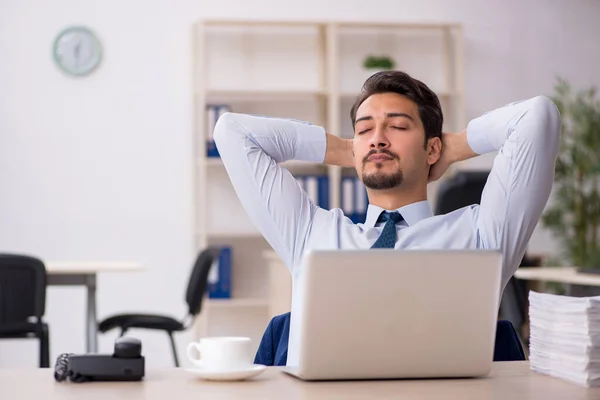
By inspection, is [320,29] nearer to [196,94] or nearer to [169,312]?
[196,94]

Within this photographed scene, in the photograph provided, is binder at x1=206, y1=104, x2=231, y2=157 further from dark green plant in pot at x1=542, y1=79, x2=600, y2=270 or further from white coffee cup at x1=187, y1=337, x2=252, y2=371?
white coffee cup at x1=187, y1=337, x2=252, y2=371

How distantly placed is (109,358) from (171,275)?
4635 millimetres

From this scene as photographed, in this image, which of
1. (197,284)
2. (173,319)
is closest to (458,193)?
(197,284)

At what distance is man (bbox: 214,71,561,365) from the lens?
6.22 feet

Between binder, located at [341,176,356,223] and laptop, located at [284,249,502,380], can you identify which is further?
binder, located at [341,176,356,223]

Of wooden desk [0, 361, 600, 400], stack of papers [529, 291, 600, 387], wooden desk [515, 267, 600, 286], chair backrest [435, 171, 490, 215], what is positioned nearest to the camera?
wooden desk [0, 361, 600, 400]

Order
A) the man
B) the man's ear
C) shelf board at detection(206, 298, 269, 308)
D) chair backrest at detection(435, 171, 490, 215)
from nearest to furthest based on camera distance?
the man < the man's ear < chair backrest at detection(435, 171, 490, 215) < shelf board at detection(206, 298, 269, 308)

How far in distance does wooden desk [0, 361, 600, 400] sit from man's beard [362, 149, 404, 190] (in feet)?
2.33

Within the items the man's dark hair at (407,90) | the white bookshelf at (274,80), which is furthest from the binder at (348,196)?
the man's dark hair at (407,90)

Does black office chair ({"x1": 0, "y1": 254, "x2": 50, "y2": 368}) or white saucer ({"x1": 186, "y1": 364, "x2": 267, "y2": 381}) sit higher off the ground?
white saucer ({"x1": 186, "y1": 364, "x2": 267, "y2": 381})

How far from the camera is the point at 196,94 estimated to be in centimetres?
575

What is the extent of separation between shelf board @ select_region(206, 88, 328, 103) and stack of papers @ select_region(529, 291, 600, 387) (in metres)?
4.38

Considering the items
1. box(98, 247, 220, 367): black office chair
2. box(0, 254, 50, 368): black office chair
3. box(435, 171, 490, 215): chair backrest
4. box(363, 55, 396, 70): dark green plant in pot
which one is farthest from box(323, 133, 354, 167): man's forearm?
box(363, 55, 396, 70): dark green plant in pot

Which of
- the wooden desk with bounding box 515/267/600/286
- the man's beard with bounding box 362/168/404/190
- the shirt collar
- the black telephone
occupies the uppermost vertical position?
the man's beard with bounding box 362/168/404/190
